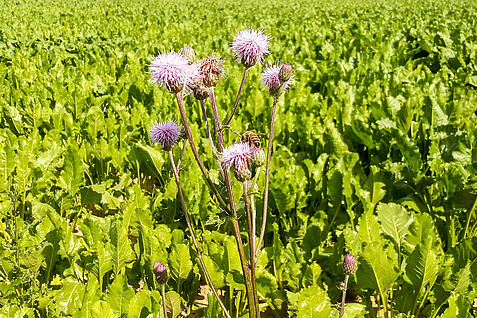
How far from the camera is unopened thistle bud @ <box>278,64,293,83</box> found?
1.60 metres

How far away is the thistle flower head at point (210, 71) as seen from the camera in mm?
1487

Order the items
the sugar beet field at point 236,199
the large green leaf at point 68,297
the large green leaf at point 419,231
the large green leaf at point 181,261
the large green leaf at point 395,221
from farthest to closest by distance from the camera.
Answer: the large green leaf at point 395,221 → the large green leaf at point 419,231 → the large green leaf at point 181,261 → the large green leaf at point 68,297 → the sugar beet field at point 236,199

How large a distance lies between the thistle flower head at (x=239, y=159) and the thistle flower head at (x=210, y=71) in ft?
0.74

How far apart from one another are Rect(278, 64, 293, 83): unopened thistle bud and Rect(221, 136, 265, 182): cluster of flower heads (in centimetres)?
28

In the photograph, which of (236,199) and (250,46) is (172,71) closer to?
(250,46)

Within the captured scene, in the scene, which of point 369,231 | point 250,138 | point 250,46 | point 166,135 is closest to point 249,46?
point 250,46

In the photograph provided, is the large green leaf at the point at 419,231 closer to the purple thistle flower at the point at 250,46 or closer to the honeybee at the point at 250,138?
the honeybee at the point at 250,138

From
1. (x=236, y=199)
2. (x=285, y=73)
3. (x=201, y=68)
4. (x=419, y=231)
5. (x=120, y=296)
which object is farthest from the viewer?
(x=236, y=199)

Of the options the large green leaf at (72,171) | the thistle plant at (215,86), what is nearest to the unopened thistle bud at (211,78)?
the thistle plant at (215,86)

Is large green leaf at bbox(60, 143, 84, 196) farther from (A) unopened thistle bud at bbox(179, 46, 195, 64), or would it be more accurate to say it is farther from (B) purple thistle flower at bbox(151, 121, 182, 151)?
(A) unopened thistle bud at bbox(179, 46, 195, 64)

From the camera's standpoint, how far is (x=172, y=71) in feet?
4.58

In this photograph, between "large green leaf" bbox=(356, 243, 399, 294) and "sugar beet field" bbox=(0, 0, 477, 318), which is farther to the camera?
"large green leaf" bbox=(356, 243, 399, 294)

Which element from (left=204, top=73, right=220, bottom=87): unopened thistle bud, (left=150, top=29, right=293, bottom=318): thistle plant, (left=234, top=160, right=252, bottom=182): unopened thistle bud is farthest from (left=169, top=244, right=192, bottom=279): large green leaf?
(left=204, top=73, right=220, bottom=87): unopened thistle bud

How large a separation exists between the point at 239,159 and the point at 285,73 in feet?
1.18
